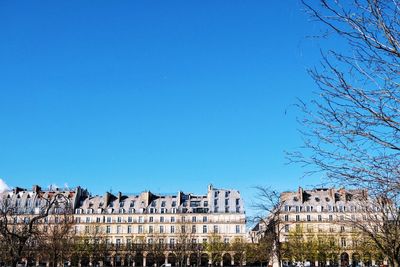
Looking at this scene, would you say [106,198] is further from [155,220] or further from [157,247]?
[157,247]

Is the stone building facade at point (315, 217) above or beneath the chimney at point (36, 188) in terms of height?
beneath

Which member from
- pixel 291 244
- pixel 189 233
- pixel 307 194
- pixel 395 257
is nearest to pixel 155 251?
pixel 189 233

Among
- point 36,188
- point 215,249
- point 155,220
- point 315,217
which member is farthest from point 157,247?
point 315,217

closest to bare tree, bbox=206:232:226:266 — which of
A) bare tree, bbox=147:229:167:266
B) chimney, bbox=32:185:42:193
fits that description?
bare tree, bbox=147:229:167:266

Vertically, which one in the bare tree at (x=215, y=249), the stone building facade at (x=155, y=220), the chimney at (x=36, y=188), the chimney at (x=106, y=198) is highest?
the chimney at (x=36, y=188)

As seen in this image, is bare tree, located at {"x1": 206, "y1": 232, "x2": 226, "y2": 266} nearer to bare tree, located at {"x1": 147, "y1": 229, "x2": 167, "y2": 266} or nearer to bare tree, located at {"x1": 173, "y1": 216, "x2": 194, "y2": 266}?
bare tree, located at {"x1": 173, "y1": 216, "x2": 194, "y2": 266}

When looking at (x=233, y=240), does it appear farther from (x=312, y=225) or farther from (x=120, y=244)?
(x=120, y=244)

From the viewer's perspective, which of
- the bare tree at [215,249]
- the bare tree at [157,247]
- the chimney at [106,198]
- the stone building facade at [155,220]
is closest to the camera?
the bare tree at [215,249]

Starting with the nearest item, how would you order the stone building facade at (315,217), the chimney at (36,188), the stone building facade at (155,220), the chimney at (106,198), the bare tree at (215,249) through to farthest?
the stone building facade at (315,217) → the bare tree at (215,249) → the stone building facade at (155,220) → the chimney at (106,198) → the chimney at (36,188)

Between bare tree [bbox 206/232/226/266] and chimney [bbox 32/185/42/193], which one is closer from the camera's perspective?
bare tree [bbox 206/232/226/266]

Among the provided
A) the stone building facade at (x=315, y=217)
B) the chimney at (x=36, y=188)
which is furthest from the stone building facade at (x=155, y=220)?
the stone building facade at (x=315, y=217)

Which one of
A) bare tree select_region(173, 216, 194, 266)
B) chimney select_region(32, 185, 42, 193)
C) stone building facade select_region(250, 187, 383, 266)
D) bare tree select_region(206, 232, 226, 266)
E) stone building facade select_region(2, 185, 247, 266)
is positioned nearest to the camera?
bare tree select_region(173, 216, 194, 266)

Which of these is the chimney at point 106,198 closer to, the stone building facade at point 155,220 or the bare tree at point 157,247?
the stone building facade at point 155,220

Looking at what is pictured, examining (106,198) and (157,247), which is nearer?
(157,247)
